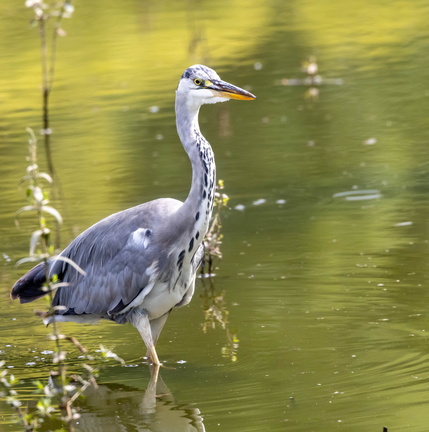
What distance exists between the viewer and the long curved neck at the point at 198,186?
6.63 metres

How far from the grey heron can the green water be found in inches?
14.1

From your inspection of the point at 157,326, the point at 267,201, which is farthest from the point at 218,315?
the point at 267,201

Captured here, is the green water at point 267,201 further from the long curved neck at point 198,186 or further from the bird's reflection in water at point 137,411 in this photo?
the long curved neck at point 198,186

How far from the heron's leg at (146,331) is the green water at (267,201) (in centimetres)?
12

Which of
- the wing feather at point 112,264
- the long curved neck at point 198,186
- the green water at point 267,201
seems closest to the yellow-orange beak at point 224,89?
the long curved neck at point 198,186

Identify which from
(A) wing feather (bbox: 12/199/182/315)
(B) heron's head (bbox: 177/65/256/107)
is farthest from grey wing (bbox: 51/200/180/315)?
(B) heron's head (bbox: 177/65/256/107)

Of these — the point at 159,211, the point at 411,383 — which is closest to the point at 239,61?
the point at 159,211

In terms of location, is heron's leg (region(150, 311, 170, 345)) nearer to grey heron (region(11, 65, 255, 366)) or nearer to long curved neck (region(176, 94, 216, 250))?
grey heron (region(11, 65, 255, 366))

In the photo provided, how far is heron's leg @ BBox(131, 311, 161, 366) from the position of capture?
21.9ft

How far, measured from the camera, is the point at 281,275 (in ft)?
26.8

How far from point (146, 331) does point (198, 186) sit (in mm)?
975

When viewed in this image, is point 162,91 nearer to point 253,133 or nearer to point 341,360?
point 253,133

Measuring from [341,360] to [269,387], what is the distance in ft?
1.92

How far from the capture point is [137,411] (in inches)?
243
